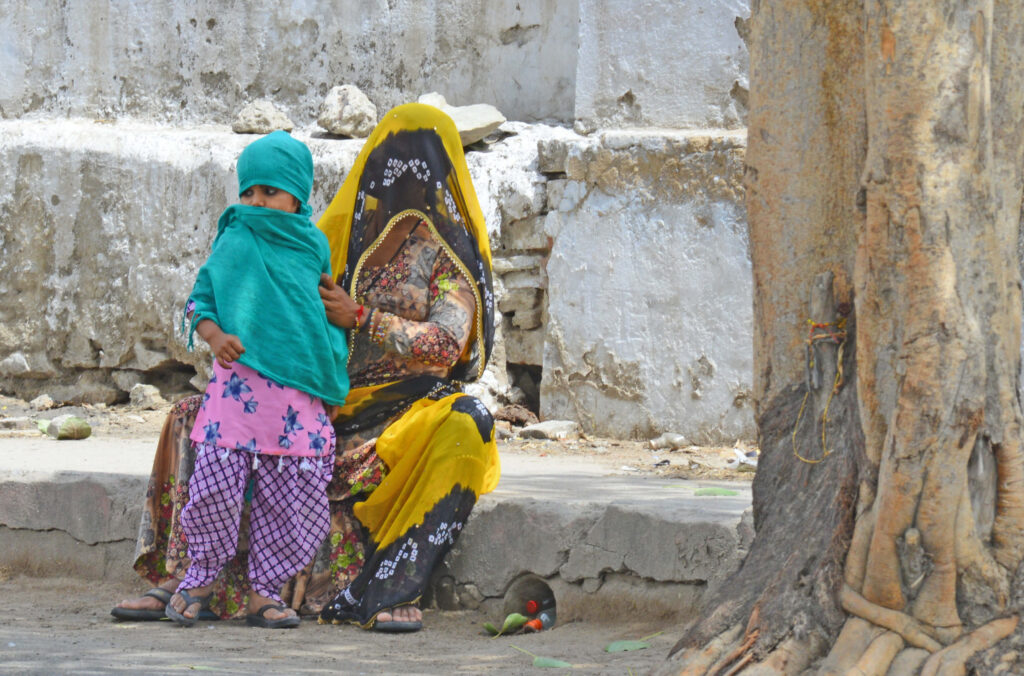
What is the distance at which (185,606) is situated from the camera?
352cm

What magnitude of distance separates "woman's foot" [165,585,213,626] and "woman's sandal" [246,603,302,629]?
6.1 inches

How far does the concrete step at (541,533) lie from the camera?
349 centimetres

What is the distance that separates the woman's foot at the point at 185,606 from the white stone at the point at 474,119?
3291 mm

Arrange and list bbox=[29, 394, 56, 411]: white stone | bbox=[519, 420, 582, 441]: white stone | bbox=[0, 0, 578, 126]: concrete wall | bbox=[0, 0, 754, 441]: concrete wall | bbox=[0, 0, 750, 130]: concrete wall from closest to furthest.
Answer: bbox=[0, 0, 754, 441]: concrete wall → bbox=[519, 420, 582, 441]: white stone → bbox=[0, 0, 750, 130]: concrete wall → bbox=[0, 0, 578, 126]: concrete wall → bbox=[29, 394, 56, 411]: white stone

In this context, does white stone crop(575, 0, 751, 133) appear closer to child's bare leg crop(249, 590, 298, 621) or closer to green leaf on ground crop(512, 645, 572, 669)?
child's bare leg crop(249, 590, 298, 621)

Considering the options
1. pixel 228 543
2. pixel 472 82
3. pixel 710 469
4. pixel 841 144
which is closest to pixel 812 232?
pixel 841 144

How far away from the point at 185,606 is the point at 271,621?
0.25 meters

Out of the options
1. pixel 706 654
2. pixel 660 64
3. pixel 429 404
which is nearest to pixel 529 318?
pixel 660 64

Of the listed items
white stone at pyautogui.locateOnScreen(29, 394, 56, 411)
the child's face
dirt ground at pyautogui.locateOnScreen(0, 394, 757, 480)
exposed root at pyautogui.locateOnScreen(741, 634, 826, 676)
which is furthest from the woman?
white stone at pyautogui.locateOnScreen(29, 394, 56, 411)

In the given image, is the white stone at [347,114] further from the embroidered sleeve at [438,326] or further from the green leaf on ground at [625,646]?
the green leaf on ground at [625,646]

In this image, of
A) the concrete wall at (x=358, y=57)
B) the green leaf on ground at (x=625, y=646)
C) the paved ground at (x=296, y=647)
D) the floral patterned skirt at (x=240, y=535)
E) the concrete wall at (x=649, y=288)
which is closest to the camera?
the paved ground at (x=296, y=647)

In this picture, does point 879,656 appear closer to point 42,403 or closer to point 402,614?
point 402,614

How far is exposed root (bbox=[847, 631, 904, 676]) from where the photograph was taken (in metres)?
2.29

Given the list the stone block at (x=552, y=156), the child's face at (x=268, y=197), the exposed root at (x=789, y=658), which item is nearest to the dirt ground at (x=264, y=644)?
the exposed root at (x=789, y=658)
